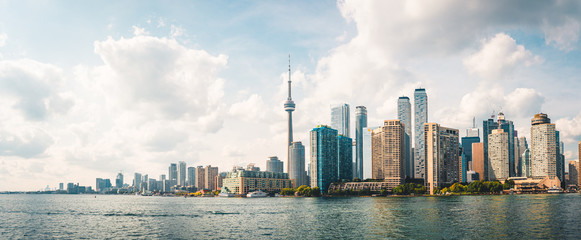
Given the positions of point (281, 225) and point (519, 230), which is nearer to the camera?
point (519, 230)

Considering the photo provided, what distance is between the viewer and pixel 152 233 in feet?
350

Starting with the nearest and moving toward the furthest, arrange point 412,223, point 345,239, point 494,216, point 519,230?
point 345,239, point 519,230, point 412,223, point 494,216

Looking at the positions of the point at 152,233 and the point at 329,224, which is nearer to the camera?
the point at 152,233

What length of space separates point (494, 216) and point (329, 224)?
53.4 meters

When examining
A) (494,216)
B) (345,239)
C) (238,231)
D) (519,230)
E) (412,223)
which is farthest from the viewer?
(494,216)

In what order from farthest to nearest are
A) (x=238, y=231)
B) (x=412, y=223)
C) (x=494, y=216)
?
(x=494, y=216) → (x=412, y=223) → (x=238, y=231)

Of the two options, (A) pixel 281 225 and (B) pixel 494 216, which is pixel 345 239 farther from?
(B) pixel 494 216

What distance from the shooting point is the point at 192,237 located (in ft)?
327

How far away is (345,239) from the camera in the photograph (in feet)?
316

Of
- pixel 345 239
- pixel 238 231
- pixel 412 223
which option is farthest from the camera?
pixel 412 223

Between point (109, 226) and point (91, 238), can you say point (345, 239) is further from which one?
point (109, 226)

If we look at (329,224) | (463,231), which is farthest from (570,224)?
(329,224)

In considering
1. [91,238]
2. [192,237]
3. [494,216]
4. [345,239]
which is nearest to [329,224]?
[345,239]

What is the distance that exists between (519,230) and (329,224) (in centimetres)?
4817
